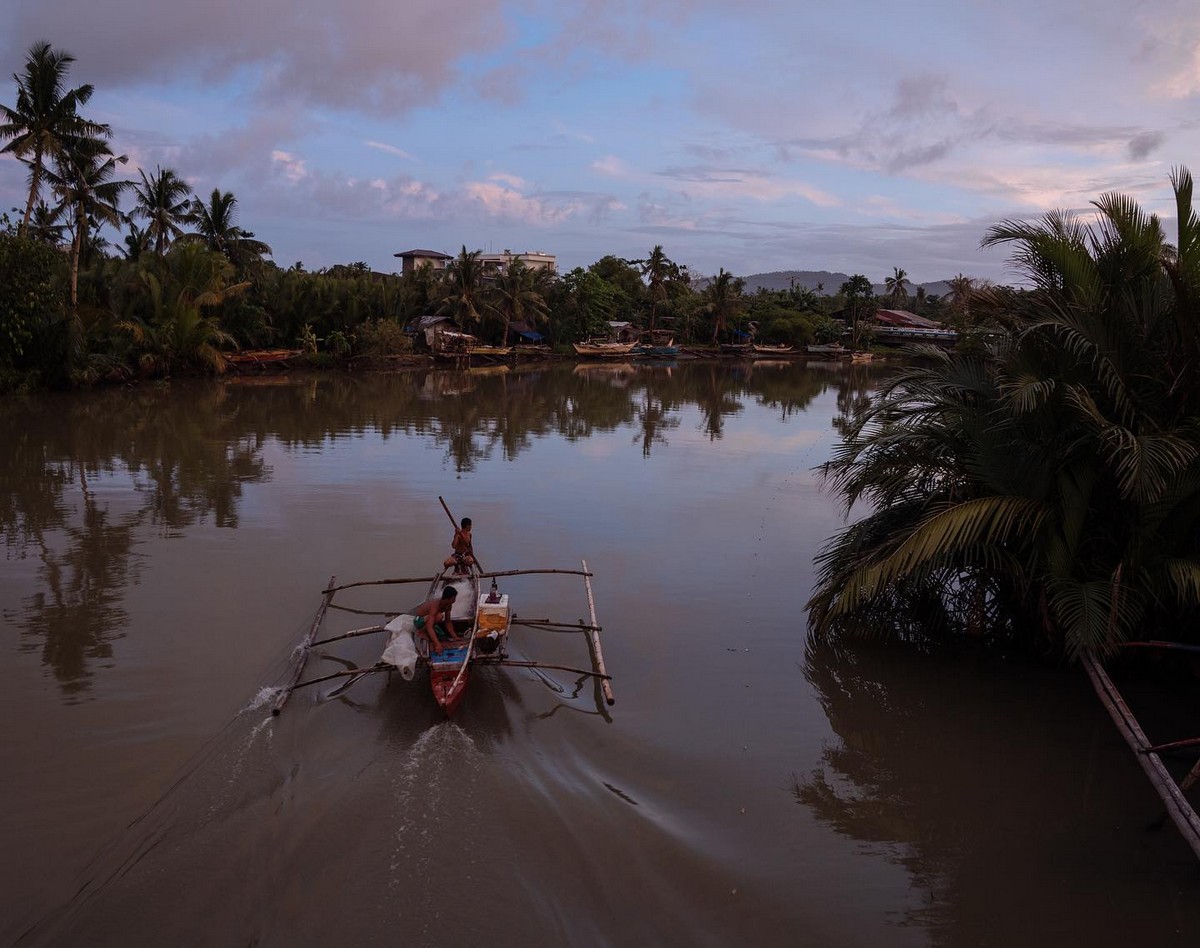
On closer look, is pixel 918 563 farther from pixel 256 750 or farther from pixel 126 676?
pixel 126 676

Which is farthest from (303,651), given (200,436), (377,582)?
(200,436)

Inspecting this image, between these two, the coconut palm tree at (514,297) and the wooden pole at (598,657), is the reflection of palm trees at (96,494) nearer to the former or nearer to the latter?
the wooden pole at (598,657)

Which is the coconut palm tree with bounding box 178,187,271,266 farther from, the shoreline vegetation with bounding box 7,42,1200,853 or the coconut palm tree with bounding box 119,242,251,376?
the shoreline vegetation with bounding box 7,42,1200,853

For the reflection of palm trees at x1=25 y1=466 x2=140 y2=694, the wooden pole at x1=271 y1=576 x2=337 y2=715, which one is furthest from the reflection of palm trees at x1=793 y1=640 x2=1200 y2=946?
the reflection of palm trees at x1=25 y1=466 x2=140 y2=694

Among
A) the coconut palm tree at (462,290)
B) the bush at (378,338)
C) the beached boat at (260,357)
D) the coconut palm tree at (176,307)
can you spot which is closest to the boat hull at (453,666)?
the coconut palm tree at (176,307)

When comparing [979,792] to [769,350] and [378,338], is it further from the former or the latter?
[769,350]
